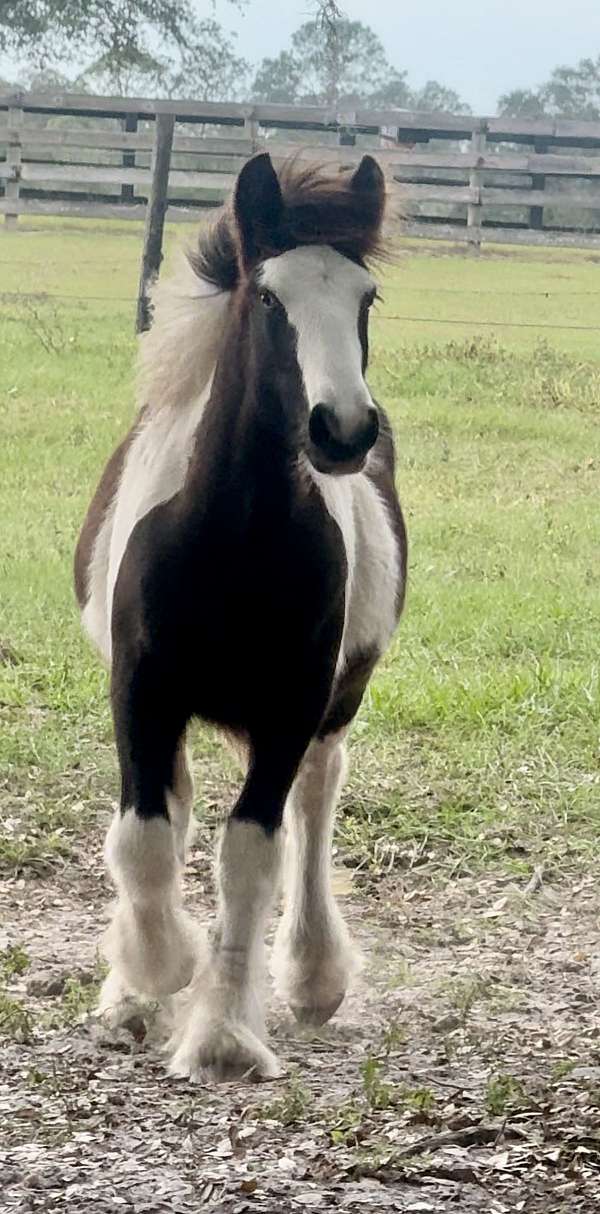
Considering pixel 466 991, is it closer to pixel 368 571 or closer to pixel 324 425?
pixel 368 571

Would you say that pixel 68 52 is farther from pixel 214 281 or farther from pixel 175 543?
pixel 175 543

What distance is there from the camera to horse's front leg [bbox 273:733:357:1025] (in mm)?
3924

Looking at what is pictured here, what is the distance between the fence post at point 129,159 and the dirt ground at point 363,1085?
949cm

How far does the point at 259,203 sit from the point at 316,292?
0.29 meters

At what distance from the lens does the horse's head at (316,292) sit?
2920mm

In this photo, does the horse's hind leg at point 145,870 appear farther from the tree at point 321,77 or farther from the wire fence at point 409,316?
the tree at point 321,77

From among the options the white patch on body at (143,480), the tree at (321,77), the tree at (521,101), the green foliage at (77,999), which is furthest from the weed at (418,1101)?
the tree at (521,101)

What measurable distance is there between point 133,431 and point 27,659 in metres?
2.56

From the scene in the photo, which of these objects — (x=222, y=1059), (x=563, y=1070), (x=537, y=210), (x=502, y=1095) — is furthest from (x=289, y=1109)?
(x=537, y=210)

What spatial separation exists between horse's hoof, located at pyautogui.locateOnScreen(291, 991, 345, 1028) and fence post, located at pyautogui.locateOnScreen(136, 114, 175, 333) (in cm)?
773

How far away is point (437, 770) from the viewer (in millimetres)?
5367

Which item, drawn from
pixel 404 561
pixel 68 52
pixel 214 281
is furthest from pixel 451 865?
pixel 68 52

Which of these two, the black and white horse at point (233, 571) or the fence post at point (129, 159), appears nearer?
the black and white horse at point (233, 571)

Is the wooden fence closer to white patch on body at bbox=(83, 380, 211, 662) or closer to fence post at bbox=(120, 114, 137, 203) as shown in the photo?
fence post at bbox=(120, 114, 137, 203)
